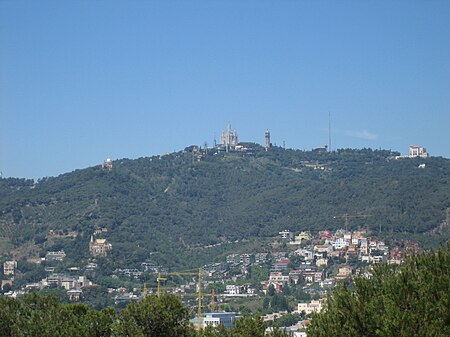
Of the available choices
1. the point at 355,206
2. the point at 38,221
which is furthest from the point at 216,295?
the point at 38,221

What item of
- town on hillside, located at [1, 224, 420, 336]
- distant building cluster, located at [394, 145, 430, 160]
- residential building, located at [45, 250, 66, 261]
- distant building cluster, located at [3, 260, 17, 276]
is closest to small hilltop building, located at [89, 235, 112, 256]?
town on hillside, located at [1, 224, 420, 336]

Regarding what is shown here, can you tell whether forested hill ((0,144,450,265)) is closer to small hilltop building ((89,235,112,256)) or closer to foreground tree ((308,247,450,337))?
small hilltop building ((89,235,112,256))

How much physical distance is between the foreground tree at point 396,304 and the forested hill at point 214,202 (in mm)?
70475

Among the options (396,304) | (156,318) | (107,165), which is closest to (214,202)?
(107,165)

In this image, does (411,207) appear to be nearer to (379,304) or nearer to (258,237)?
(258,237)

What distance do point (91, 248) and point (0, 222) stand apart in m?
14.7

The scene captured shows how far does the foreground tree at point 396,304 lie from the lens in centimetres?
1972

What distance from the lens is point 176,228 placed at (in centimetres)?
12731

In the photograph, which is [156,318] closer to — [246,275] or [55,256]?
[246,275]

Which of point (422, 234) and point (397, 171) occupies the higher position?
point (397, 171)

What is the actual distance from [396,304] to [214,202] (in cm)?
12043

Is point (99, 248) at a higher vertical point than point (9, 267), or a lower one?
higher

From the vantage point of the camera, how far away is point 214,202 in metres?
141

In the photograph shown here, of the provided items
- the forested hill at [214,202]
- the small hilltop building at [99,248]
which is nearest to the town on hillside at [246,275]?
the small hilltop building at [99,248]
